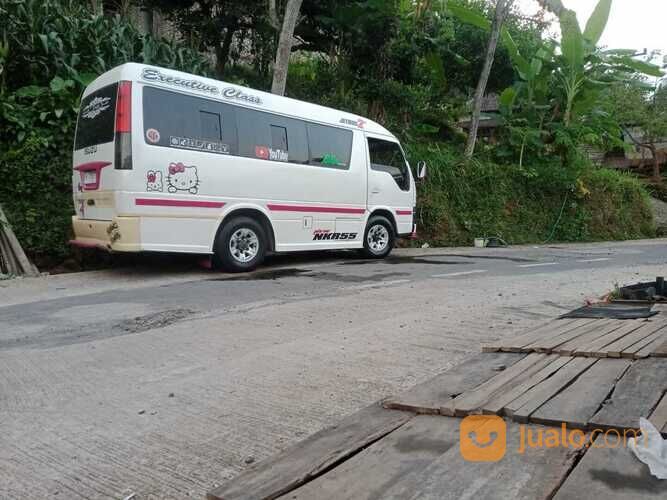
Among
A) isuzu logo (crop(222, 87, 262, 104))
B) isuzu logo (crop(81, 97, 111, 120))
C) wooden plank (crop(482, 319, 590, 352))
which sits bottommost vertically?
wooden plank (crop(482, 319, 590, 352))

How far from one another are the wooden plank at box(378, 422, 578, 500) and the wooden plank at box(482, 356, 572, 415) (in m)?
0.33

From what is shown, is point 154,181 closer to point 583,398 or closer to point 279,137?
point 279,137

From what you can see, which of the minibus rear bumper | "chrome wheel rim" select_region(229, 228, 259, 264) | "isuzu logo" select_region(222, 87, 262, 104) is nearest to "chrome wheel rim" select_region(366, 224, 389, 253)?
"chrome wheel rim" select_region(229, 228, 259, 264)

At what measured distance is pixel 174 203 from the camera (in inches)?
288

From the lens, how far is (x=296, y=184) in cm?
882

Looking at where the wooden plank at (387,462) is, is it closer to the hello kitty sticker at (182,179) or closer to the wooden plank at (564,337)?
the wooden plank at (564,337)

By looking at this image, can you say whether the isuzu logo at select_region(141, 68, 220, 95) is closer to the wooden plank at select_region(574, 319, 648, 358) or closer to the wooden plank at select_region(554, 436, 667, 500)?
the wooden plank at select_region(574, 319, 648, 358)

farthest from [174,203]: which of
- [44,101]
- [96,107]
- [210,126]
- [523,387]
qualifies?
[523,387]

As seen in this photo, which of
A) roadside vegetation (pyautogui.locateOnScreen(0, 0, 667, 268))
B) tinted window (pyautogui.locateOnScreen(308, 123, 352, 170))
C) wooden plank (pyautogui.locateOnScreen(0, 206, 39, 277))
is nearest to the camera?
wooden plank (pyautogui.locateOnScreen(0, 206, 39, 277))

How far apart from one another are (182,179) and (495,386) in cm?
557

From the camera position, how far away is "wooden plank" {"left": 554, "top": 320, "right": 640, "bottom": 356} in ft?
11.4

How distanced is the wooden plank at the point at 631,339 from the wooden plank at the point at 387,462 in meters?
1.37

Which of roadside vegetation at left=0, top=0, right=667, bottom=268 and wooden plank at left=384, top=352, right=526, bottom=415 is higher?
roadside vegetation at left=0, top=0, right=667, bottom=268

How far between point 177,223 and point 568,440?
6.06m
